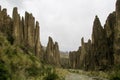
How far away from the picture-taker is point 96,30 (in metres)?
190

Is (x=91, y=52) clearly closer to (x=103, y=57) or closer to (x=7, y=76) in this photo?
(x=103, y=57)

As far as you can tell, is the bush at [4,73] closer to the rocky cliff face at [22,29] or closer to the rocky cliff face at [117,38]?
the rocky cliff face at [22,29]

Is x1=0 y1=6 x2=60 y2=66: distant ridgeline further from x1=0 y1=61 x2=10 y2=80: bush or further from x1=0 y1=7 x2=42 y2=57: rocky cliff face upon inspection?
x1=0 y1=61 x2=10 y2=80: bush

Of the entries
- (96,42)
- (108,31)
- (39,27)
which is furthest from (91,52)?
(39,27)

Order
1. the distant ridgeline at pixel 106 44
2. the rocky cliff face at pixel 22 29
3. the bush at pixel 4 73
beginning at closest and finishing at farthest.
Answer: the bush at pixel 4 73
the rocky cliff face at pixel 22 29
the distant ridgeline at pixel 106 44

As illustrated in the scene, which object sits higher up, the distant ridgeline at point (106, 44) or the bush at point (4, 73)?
the distant ridgeline at point (106, 44)

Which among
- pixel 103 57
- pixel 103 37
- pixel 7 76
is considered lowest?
pixel 7 76

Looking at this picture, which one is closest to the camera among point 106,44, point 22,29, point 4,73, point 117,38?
point 4,73

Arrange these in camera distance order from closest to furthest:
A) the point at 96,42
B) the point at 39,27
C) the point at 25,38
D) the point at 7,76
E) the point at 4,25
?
the point at 7,76 → the point at 4,25 → the point at 25,38 → the point at 39,27 → the point at 96,42

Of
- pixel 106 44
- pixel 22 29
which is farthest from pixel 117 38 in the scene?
pixel 22 29

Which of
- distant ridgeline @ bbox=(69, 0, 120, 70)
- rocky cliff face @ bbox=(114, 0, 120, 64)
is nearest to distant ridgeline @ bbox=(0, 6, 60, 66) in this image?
distant ridgeline @ bbox=(69, 0, 120, 70)

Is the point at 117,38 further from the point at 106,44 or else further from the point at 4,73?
the point at 4,73

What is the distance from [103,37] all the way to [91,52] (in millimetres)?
15502

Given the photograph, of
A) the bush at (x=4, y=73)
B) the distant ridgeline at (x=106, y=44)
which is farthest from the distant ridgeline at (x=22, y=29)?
the bush at (x=4, y=73)
